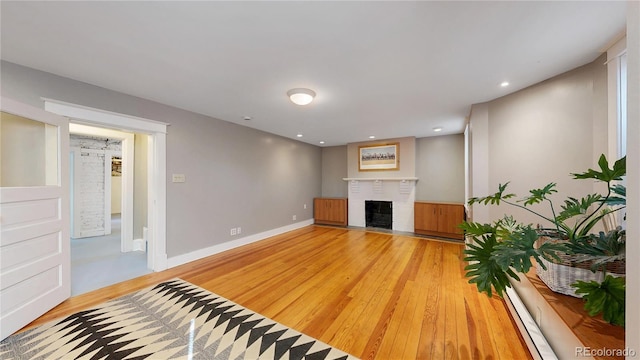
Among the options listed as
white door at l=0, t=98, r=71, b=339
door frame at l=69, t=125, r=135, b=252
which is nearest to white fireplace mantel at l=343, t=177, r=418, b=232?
door frame at l=69, t=125, r=135, b=252

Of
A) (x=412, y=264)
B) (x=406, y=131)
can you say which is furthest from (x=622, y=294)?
(x=406, y=131)

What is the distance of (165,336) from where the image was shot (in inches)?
66.0

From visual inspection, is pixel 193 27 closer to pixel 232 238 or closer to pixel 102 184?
pixel 232 238

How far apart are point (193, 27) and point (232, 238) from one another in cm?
336

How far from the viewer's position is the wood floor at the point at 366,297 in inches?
63.8

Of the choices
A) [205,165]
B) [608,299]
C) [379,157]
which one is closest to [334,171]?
[379,157]

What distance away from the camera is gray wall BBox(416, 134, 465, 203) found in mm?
4941

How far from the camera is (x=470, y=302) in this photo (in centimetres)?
216

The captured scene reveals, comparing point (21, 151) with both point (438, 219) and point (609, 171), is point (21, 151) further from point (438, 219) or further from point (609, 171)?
point (438, 219)

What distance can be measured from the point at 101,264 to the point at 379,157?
5.73m

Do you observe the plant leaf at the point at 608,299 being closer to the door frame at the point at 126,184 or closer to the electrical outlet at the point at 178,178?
the electrical outlet at the point at 178,178

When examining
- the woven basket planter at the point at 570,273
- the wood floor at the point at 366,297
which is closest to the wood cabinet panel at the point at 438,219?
the wood floor at the point at 366,297

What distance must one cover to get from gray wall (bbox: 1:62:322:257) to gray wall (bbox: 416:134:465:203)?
11.0ft

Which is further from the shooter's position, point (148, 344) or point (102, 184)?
point (102, 184)
